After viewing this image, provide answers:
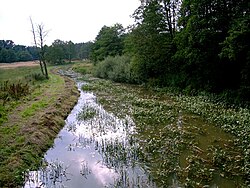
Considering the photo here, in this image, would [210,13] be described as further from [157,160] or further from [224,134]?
[157,160]

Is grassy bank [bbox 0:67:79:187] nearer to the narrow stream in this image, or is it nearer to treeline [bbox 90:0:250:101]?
the narrow stream

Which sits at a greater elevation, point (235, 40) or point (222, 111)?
point (235, 40)

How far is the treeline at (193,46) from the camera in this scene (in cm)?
1642

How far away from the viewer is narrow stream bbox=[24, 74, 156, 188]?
792cm

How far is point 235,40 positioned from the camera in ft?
51.2

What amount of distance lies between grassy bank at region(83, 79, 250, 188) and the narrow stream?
0.58 metres

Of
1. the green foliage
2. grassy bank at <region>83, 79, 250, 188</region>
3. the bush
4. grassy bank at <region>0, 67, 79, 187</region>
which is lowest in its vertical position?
grassy bank at <region>83, 79, 250, 188</region>

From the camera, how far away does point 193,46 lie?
20203 millimetres

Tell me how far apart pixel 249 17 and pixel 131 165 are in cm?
1230

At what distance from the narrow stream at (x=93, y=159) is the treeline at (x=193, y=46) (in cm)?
875

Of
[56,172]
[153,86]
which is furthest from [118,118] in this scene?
[153,86]

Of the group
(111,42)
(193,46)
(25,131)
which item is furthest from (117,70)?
(25,131)

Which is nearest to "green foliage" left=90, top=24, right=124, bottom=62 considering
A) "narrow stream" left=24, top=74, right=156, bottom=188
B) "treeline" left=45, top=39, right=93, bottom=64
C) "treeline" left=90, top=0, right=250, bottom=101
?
"treeline" left=90, top=0, right=250, bottom=101

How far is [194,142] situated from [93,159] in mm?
4589
